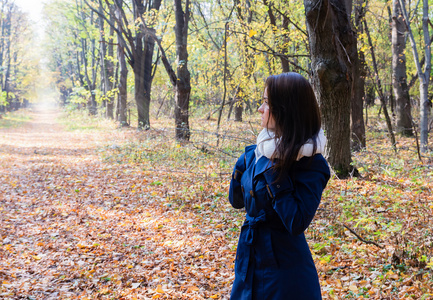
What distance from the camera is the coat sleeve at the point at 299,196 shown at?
169cm

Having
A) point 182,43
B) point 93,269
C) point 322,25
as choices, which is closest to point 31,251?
point 93,269

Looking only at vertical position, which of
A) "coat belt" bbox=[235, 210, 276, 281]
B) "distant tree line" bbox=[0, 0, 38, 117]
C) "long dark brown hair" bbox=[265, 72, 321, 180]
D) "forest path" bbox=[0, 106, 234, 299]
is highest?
"distant tree line" bbox=[0, 0, 38, 117]

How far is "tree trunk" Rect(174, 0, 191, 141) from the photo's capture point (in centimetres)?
1209

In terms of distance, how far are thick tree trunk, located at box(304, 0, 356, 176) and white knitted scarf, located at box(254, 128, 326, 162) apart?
5.16m

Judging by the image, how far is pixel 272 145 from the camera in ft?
5.99

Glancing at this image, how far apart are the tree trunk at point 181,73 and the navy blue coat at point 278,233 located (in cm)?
1017

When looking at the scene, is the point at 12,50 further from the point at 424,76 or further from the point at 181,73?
the point at 424,76

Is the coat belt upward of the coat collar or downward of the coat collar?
downward

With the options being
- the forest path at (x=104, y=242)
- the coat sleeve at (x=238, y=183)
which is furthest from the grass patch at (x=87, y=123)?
the coat sleeve at (x=238, y=183)

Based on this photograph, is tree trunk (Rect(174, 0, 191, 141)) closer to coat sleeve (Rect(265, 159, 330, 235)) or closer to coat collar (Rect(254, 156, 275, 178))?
coat collar (Rect(254, 156, 275, 178))

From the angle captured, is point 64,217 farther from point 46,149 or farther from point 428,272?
point 46,149

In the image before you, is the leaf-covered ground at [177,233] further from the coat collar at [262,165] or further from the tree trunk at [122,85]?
the tree trunk at [122,85]

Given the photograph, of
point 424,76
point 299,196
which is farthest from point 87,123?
point 299,196

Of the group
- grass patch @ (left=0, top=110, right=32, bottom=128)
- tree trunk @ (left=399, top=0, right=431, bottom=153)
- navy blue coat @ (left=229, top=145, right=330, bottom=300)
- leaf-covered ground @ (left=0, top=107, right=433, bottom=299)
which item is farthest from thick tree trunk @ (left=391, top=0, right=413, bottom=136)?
grass patch @ (left=0, top=110, right=32, bottom=128)
